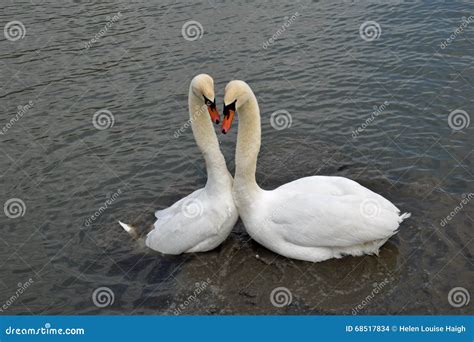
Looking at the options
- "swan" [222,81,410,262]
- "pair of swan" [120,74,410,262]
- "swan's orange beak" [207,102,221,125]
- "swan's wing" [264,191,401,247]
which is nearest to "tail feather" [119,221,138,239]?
"pair of swan" [120,74,410,262]

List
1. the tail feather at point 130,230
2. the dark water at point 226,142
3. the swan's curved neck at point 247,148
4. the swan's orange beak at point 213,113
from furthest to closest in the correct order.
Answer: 1. the tail feather at point 130,230
2. the dark water at point 226,142
3. the swan's curved neck at point 247,148
4. the swan's orange beak at point 213,113

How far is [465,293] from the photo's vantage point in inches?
343

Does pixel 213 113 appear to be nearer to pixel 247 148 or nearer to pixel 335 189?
pixel 247 148

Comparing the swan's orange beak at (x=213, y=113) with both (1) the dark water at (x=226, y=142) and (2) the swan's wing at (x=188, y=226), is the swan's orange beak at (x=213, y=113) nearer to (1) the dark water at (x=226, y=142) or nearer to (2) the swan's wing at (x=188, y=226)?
(2) the swan's wing at (x=188, y=226)

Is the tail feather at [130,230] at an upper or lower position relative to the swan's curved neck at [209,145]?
lower

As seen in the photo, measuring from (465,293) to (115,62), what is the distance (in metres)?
12.6

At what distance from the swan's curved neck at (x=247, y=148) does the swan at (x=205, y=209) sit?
321mm

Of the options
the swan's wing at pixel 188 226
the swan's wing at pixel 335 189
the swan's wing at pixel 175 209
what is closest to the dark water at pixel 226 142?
the swan's wing at pixel 188 226

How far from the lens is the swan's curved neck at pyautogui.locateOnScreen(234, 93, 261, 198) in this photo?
364 inches

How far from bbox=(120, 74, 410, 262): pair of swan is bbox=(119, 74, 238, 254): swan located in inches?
0.7

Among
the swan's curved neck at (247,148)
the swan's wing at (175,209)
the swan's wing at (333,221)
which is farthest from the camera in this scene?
the swan's wing at (175,209)

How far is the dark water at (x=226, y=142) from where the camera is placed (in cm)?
936

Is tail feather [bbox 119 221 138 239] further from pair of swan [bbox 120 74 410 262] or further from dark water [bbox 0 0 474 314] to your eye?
pair of swan [bbox 120 74 410 262]

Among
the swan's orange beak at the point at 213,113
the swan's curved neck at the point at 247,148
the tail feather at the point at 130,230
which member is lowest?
the tail feather at the point at 130,230
